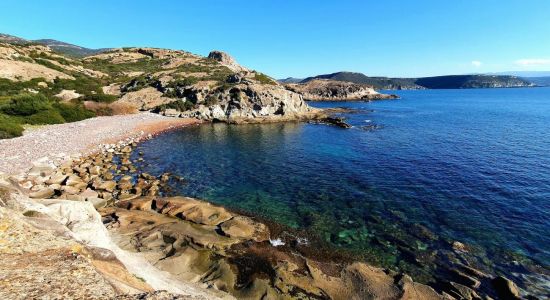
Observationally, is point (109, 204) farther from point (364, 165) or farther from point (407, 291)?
point (364, 165)

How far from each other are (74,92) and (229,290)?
268 ft

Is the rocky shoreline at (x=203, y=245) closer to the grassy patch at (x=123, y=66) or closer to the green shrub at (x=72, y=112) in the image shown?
the green shrub at (x=72, y=112)

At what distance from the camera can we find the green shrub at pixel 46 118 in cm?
5258

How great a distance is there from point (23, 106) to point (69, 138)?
16117mm

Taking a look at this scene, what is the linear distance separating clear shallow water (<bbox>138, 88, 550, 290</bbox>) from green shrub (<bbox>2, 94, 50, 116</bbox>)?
2267 centimetres

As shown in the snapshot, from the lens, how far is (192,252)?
752 inches

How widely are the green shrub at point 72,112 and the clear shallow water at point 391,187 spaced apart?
2059 cm

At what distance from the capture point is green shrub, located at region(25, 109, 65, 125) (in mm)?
52578

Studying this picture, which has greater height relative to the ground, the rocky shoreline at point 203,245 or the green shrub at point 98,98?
the green shrub at point 98,98

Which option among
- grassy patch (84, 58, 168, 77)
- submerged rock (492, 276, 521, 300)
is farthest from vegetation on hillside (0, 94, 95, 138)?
grassy patch (84, 58, 168, 77)

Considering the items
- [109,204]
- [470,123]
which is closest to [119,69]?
[109,204]

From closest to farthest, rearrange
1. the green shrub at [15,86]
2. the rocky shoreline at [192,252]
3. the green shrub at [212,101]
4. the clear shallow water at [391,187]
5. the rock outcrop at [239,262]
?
the rocky shoreline at [192,252], the rock outcrop at [239,262], the clear shallow water at [391,187], the green shrub at [15,86], the green shrub at [212,101]

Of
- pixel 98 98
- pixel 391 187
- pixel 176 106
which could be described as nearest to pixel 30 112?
pixel 98 98

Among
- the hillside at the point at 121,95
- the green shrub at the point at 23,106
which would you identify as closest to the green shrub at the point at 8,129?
the hillside at the point at 121,95
